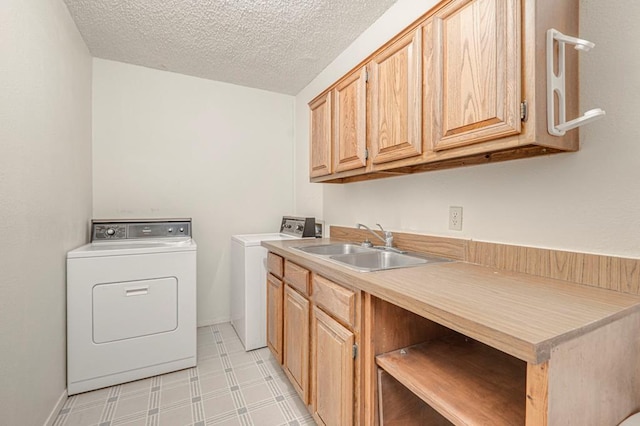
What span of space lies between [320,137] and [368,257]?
93 cm

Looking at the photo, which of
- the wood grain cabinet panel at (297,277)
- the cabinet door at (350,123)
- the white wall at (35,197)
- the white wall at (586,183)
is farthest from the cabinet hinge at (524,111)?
the white wall at (35,197)

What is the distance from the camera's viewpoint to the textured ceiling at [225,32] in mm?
1832

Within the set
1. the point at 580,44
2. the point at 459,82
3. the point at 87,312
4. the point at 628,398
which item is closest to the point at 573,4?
the point at 580,44

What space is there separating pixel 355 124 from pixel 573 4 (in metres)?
1.00

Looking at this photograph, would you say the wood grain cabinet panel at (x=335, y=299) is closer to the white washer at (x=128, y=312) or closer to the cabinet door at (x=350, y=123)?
the cabinet door at (x=350, y=123)

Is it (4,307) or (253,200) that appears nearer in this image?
(4,307)

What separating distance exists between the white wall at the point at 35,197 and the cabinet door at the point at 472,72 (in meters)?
1.70

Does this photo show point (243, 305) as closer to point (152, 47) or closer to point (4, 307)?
point (4, 307)

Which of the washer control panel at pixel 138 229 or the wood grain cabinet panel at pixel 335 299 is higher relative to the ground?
the washer control panel at pixel 138 229

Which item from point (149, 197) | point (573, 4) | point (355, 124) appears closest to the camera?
point (573, 4)

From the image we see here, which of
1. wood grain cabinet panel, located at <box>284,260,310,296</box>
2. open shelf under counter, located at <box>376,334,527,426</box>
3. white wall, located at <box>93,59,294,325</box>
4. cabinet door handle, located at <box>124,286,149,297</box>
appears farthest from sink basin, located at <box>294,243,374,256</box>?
white wall, located at <box>93,59,294,325</box>

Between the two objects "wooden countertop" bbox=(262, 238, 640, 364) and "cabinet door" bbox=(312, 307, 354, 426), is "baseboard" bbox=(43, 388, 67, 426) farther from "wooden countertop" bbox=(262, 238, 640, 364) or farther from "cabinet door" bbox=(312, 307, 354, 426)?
"wooden countertop" bbox=(262, 238, 640, 364)

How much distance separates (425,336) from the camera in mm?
1179

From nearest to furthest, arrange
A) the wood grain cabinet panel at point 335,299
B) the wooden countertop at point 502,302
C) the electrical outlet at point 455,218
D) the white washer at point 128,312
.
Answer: the wooden countertop at point 502,302, the wood grain cabinet panel at point 335,299, the electrical outlet at point 455,218, the white washer at point 128,312
